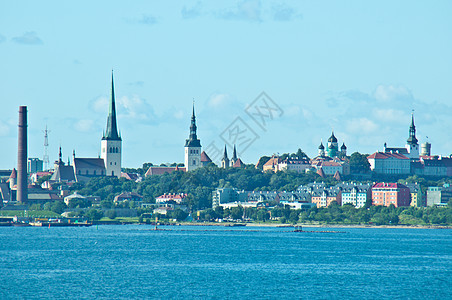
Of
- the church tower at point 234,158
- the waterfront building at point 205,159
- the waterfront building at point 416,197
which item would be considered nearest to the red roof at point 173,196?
the waterfront building at point 416,197

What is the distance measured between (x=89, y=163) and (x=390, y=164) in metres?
50.4

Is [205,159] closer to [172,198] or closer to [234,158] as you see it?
[234,158]

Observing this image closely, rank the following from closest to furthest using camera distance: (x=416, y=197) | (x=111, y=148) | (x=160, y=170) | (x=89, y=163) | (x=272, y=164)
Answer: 1. (x=416, y=197)
2. (x=111, y=148)
3. (x=89, y=163)
4. (x=160, y=170)
5. (x=272, y=164)

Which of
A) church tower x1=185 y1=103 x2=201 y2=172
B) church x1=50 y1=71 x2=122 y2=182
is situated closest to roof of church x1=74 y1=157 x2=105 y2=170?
church x1=50 y1=71 x2=122 y2=182

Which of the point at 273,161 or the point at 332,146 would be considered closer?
the point at 273,161

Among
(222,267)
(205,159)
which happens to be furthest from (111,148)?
(222,267)

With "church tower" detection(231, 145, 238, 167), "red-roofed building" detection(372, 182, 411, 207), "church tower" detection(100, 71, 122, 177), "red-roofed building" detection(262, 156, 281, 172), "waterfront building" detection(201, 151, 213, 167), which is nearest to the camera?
"red-roofed building" detection(372, 182, 411, 207)

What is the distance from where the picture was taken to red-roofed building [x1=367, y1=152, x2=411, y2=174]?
182 m

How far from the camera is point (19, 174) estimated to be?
138 metres

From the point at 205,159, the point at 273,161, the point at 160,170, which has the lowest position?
the point at 160,170

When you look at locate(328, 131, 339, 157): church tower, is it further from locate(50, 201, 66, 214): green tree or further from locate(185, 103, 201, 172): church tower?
locate(50, 201, 66, 214): green tree

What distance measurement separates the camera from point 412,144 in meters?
191

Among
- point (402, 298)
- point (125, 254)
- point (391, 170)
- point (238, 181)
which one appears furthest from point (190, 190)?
point (402, 298)

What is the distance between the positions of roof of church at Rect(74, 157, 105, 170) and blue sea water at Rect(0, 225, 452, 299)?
262ft
